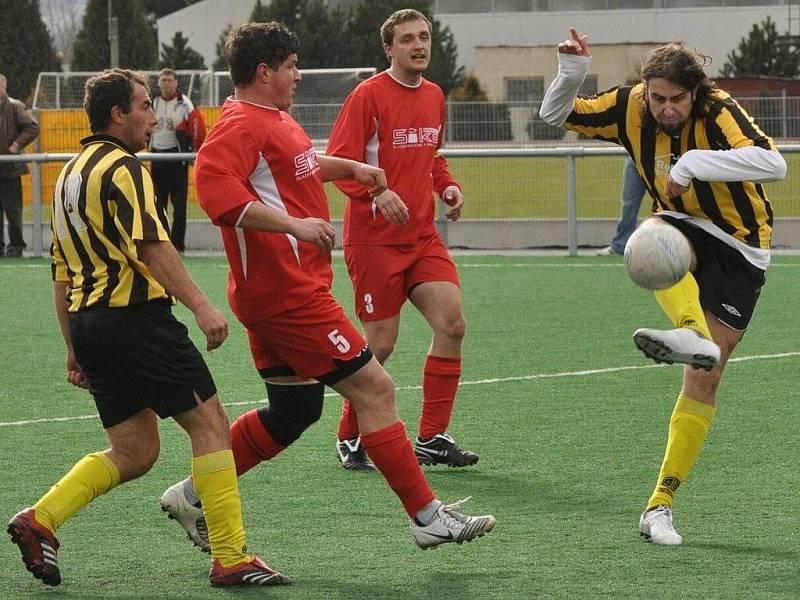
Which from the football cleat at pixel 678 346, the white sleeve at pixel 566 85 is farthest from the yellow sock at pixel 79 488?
the white sleeve at pixel 566 85

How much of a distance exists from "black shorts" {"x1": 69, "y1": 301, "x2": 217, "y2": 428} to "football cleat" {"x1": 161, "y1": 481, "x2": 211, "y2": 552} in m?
0.47

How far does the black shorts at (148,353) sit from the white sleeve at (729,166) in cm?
179

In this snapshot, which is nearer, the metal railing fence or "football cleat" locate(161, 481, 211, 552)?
"football cleat" locate(161, 481, 211, 552)

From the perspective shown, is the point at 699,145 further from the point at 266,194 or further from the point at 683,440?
the point at 266,194

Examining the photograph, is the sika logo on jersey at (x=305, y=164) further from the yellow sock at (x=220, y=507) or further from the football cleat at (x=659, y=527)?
the football cleat at (x=659, y=527)

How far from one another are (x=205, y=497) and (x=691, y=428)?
71.9 inches

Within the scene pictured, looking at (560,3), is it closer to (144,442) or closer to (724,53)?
(724,53)

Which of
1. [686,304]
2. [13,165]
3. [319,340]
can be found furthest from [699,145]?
[13,165]

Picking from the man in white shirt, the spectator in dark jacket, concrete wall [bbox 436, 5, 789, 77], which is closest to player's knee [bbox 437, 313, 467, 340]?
the man in white shirt

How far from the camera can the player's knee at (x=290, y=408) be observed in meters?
5.48

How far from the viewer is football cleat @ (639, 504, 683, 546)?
5.34 metres

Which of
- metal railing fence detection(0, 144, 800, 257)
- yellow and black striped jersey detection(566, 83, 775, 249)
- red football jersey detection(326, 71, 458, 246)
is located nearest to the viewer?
yellow and black striped jersey detection(566, 83, 775, 249)

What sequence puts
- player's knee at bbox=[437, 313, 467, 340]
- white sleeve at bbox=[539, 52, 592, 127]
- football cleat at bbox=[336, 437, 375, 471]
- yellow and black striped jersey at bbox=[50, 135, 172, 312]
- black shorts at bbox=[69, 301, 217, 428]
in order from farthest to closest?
player's knee at bbox=[437, 313, 467, 340] < football cleat at bbox=[336, 437, 375, 471] < white sleeve at bbox=[539, 52, 592, 127] < black shorts at bbox=[69, 301, 217, 428] < yellow and black striped jersey at bbox=[50, 135, 172, 312]

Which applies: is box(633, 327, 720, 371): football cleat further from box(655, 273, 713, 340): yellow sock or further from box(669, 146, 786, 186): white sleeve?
box(669, 146, 786, 186): white sleeve
